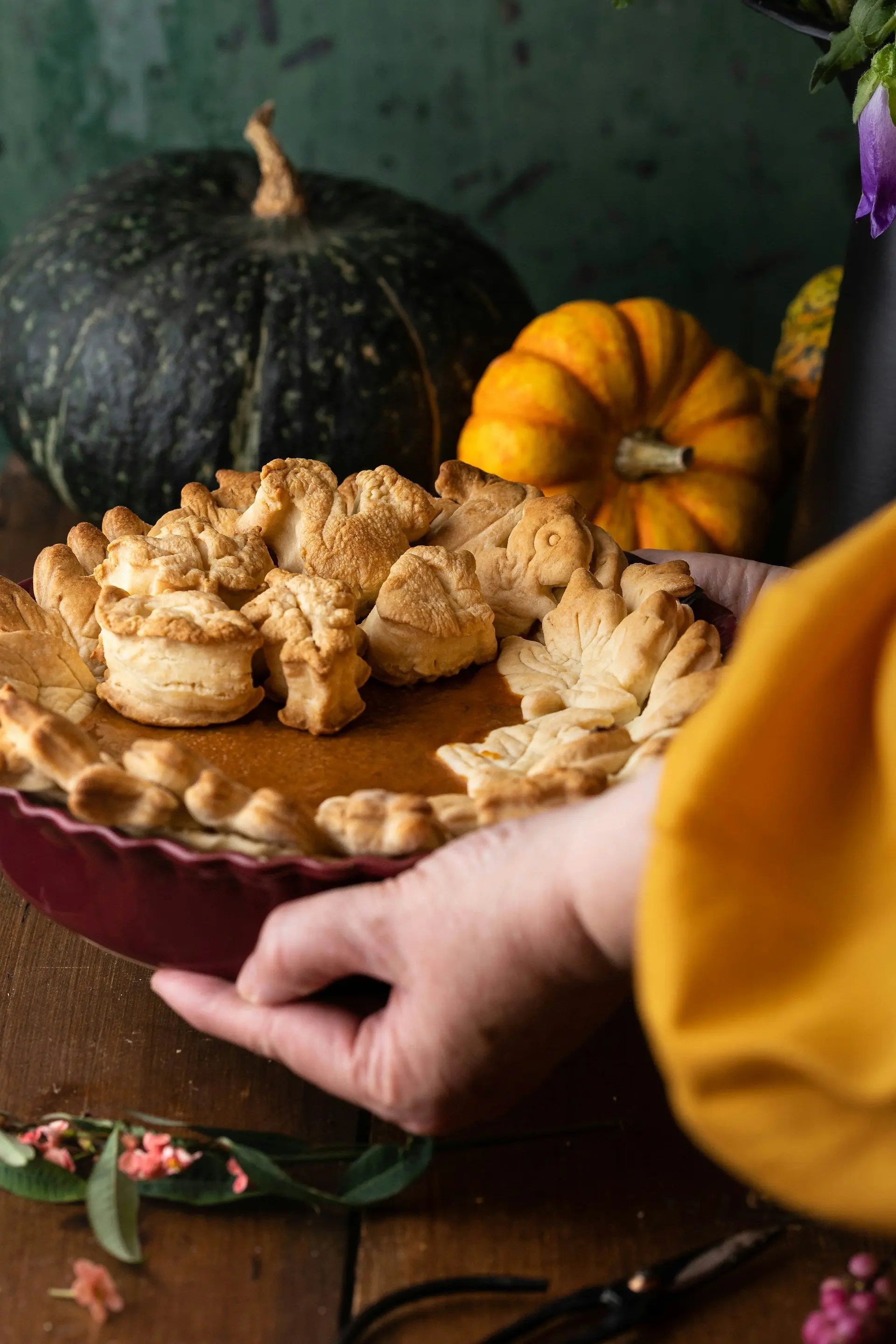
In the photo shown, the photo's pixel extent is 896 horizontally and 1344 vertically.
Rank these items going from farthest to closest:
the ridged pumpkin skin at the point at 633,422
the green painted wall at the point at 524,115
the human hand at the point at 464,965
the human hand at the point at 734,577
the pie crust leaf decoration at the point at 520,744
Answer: the green painted wall at the point at 524,115 < the ridged pumpkin skin at the point at 633,422 < the human hand at the point at 734,577 < the pie crust leaf decoration at the point at 520,744 < the human hand at the point at 464,965

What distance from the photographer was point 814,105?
7.72ft

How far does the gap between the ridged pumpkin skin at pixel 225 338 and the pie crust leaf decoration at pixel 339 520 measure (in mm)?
811

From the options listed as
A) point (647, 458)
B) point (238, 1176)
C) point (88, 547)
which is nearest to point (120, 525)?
point (88, 547)

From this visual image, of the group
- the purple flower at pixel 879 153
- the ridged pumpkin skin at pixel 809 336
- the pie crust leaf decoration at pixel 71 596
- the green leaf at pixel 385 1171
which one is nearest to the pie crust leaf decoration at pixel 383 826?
the green leaf at pixel 385 1171

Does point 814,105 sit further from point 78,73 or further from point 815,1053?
point 815,1053

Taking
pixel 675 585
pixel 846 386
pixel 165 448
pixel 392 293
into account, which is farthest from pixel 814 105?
pixel 675 585

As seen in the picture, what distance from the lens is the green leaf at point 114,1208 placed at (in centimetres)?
88

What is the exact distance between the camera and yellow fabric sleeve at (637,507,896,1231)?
0.66 m

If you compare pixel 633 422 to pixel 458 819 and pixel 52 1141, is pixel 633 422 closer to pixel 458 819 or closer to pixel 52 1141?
pixel 458 819

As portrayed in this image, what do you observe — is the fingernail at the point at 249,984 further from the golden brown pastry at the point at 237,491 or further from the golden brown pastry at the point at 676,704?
the golden brown pastry at the point at 237,491

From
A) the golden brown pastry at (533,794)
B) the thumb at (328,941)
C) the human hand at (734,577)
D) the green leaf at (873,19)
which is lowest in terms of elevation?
the human hand at (734,577)

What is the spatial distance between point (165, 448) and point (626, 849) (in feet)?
4.74

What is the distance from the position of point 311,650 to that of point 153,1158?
1.28 ft

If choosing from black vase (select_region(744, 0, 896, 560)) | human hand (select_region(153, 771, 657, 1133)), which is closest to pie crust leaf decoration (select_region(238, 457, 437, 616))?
human hand (select_region(153, 771, 657, 1133))
